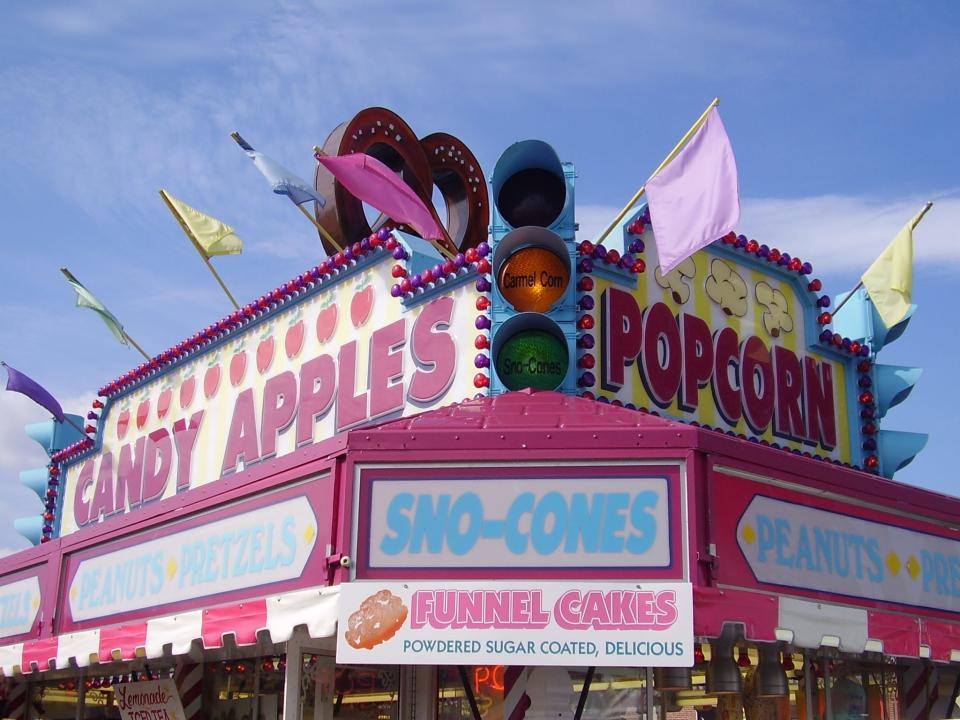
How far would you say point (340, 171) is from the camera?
39.5 feet

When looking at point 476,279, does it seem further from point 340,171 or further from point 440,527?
point 440,527

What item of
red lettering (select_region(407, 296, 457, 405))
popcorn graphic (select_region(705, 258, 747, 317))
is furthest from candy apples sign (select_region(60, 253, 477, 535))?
popcorn graphic (select_region(705, 258, 747, 317))

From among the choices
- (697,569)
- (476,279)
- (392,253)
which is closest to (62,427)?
(392,253)

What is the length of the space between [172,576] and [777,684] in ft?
17.6

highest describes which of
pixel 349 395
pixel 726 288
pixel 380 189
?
pixel 380 189

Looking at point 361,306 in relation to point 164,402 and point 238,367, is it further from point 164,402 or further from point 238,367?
point 164,402

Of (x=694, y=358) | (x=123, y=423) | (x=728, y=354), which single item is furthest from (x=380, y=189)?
(x=123, y=423)

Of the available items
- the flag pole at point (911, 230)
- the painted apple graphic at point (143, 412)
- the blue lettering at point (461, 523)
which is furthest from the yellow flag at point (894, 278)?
the painted apple graphic at point (143, 412)

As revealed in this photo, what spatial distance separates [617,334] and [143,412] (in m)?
8.50

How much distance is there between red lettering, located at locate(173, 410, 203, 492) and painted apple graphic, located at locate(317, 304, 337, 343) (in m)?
2.81

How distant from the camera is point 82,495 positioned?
18.3 metres

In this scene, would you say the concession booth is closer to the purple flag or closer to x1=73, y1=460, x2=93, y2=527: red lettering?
x1=73, y1=460, x2=93, y2=527: red lettering

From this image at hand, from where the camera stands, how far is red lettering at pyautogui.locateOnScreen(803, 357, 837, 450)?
1319 centimetres

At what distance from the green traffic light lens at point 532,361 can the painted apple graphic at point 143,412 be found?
310 inches
